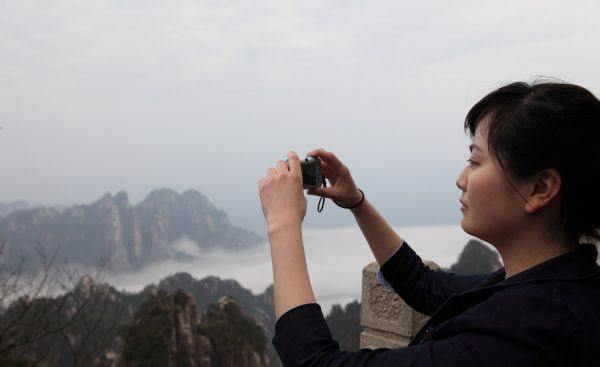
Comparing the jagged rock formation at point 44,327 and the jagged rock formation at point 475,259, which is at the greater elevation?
the jagged rock formation at point 44,327

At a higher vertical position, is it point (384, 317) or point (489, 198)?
point (489, 198)

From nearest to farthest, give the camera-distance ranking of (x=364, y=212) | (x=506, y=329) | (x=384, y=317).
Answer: (x=506, y=329), (x=364, y=212), (x=384, y=317)

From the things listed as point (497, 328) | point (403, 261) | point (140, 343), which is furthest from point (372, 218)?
point (140, 343)

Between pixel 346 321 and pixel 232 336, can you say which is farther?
pixel 346 321

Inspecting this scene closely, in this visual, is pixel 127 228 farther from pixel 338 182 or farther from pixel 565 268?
pixel 565 268

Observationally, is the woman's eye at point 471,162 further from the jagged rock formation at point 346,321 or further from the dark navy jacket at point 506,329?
the jagged rock formation at point 346,321

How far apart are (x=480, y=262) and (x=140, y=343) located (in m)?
16.6

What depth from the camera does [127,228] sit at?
308 feet

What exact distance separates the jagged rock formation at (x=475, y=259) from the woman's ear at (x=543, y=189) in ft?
78.3

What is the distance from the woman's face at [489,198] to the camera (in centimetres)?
107

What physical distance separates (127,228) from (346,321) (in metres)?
74.6

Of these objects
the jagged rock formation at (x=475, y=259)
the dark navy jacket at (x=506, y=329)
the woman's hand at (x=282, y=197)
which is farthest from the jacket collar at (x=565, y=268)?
the jagged rock formation at (x=475, y=259)

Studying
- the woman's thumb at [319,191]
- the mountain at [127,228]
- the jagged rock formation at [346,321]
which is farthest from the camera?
the mountain at [127,228]

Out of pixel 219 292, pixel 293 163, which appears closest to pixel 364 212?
pixel 293 163
